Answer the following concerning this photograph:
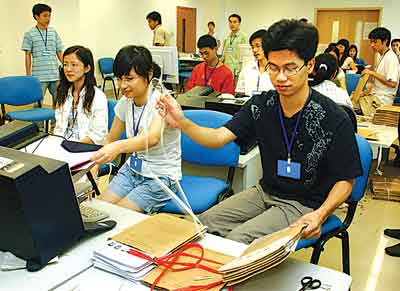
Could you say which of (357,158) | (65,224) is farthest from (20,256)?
(357,158)

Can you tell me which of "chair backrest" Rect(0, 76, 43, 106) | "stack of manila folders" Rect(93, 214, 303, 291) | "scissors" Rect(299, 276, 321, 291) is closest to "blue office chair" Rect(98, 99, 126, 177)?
"stack of manila folders" Rect(93, 214, 303, 291)

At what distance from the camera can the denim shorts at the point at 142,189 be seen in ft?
6.41

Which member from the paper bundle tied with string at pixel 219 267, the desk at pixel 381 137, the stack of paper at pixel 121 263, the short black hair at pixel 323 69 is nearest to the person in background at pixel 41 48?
the short black hair at pixel 323 69

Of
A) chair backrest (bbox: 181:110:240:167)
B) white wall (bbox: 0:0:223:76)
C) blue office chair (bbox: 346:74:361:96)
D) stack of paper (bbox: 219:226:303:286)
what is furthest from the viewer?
white wall (bbox: 0:0:223:76)

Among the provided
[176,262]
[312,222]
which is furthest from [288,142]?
[176,262]

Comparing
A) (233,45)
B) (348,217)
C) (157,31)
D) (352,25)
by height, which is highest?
(352,25)

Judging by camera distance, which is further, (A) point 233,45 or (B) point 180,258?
(A) point 233,45

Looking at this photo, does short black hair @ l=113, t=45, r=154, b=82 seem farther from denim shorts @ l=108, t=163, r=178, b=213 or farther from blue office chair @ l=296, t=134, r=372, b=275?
blue office chair @ l=296, t=134, r=372, b=275

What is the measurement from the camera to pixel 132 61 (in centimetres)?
192

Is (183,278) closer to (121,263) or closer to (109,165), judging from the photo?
(121,263)

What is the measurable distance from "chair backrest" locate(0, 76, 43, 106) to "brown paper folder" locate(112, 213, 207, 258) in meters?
3.54

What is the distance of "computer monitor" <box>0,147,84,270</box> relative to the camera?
103 cm

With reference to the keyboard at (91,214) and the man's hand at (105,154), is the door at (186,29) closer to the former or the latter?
the man's hand at (105,154)

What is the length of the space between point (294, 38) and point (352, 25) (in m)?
9.59
